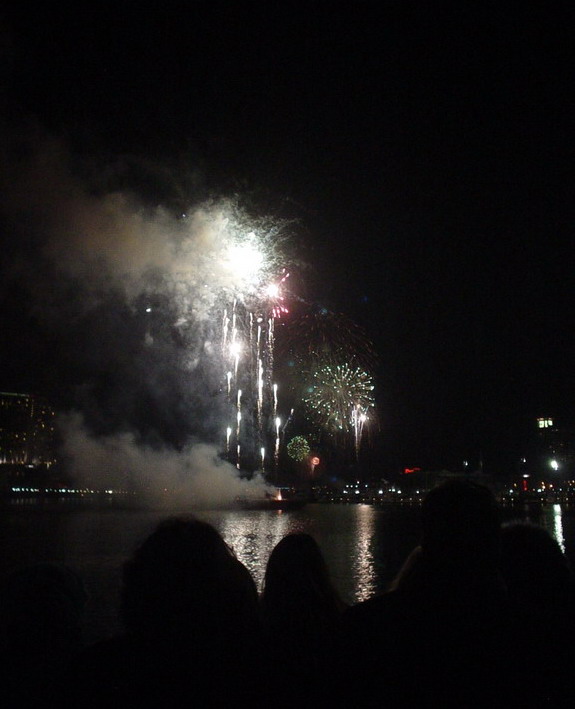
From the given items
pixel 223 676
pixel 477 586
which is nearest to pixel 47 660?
pixel 223 676

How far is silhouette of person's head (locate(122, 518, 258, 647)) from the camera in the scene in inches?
81.8

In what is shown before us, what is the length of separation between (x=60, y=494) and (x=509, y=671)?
83716 mm

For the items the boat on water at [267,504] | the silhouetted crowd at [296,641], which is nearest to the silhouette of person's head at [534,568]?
the silhouetted crowd at [296,641]

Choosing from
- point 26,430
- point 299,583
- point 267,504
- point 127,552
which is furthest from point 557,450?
point 299,583

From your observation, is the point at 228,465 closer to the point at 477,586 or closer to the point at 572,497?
the point at 572,497

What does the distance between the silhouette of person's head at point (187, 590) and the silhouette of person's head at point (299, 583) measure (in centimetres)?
63

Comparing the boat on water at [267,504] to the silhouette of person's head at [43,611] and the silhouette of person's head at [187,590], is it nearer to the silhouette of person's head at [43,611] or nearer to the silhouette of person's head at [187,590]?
the silhouette of person's head at [43,611]

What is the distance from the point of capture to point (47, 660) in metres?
2.32

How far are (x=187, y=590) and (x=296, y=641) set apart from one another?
0.54 meters

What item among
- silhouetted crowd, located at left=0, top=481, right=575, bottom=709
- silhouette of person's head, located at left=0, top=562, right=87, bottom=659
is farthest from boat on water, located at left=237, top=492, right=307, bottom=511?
silhouetted crowd, located at left=0, top=481, right=575, bottom=709

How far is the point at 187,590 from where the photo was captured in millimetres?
2100

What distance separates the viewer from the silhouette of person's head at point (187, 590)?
208cm

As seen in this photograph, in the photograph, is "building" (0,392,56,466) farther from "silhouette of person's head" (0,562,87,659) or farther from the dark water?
"silhouette of person's head" (0,562,87,659)

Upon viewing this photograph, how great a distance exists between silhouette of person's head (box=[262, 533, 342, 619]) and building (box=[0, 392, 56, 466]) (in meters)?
103
